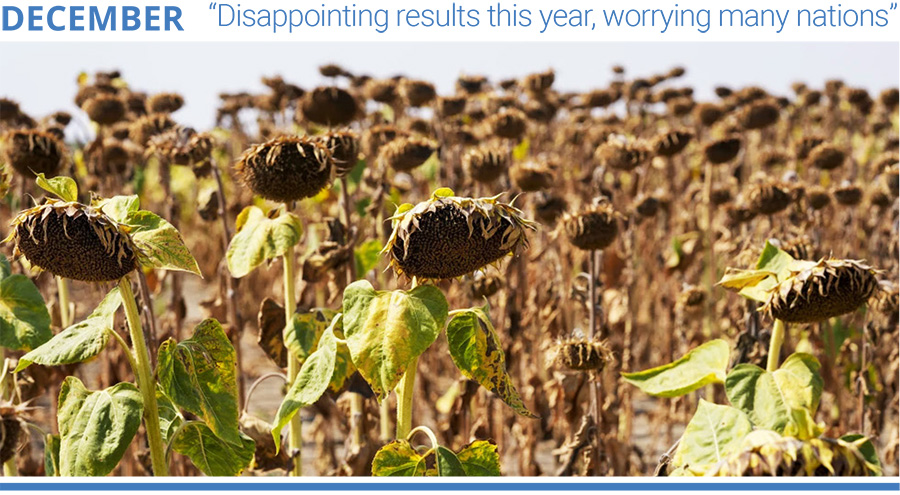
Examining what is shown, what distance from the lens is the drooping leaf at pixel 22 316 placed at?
2039mm

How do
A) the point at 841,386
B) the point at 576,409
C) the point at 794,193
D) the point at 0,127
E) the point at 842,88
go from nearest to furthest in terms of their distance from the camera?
1. the point at 576,409
2. the point at 794,193
3. the point at 841,386
4. the point at 0,127
5. the point at 842,88

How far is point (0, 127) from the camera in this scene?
564 cm

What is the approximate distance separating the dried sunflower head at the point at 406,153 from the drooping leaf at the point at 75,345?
6.14 ft

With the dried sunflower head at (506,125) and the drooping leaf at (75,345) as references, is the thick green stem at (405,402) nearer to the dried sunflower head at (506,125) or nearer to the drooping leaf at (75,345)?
the drooping leaf at (75,345)

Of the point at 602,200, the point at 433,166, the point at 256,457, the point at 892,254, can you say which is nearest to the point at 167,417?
the point at 256,457

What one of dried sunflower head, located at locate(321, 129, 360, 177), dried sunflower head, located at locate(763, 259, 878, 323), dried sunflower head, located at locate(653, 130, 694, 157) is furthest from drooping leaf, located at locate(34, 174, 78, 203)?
dried sunflower head, located at locate(653, 130, 694, 157)

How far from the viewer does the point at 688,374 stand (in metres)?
1.99

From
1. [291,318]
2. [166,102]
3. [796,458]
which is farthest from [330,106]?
[796,458]

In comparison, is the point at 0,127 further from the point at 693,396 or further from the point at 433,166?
the point at 693,396

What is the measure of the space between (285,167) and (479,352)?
0.74m

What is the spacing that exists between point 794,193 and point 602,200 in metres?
0.89

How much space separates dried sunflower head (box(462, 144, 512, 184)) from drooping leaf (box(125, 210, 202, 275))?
7.77 ft

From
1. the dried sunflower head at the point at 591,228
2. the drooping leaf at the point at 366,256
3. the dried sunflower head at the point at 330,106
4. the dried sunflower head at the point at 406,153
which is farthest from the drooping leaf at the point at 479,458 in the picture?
the dried sunflower head at the point at 330,106

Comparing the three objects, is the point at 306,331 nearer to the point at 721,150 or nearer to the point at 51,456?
the point at 51,456
